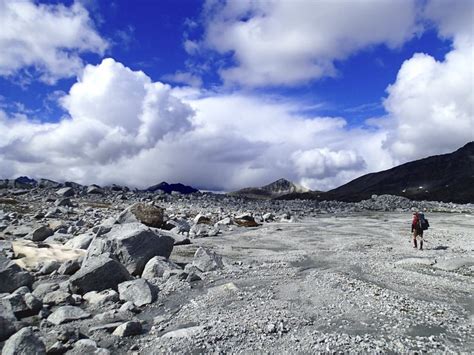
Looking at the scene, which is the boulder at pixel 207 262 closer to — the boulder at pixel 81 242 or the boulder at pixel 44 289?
the boulder at pixel 44 289

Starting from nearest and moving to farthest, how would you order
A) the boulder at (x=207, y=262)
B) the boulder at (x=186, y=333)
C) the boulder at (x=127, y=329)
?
the boulder at (x=186, y=333), the boulder at (x=127, y=329), the boulder at (x=207, y=262)

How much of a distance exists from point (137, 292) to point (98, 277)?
5.28 feet

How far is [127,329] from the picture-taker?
34.4ft

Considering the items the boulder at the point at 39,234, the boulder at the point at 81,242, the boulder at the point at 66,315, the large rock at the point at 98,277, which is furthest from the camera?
the boulder at the point at 39,234

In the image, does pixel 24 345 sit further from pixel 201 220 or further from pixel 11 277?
pixel 201 220

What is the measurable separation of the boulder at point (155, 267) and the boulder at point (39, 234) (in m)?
9.46

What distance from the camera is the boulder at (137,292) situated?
13008 millimetres

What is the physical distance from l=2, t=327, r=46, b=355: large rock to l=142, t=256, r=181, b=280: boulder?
6.65m

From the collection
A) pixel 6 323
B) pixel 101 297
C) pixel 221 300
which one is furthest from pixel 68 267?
Answer: pixel 221 300

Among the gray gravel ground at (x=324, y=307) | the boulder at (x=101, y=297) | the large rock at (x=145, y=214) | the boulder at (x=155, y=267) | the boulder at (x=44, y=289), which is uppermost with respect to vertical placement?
the large rock at (x=145, y=214)

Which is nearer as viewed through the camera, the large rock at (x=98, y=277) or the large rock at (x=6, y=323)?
the large rock at (x=6, y=323)

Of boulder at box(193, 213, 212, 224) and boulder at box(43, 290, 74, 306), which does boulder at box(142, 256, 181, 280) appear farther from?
boulder at box(193, 213, 212, 224)

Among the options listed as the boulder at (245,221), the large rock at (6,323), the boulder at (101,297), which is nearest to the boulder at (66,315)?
the boulder at (101,297)

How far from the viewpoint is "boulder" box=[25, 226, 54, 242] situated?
22359 millimetres
